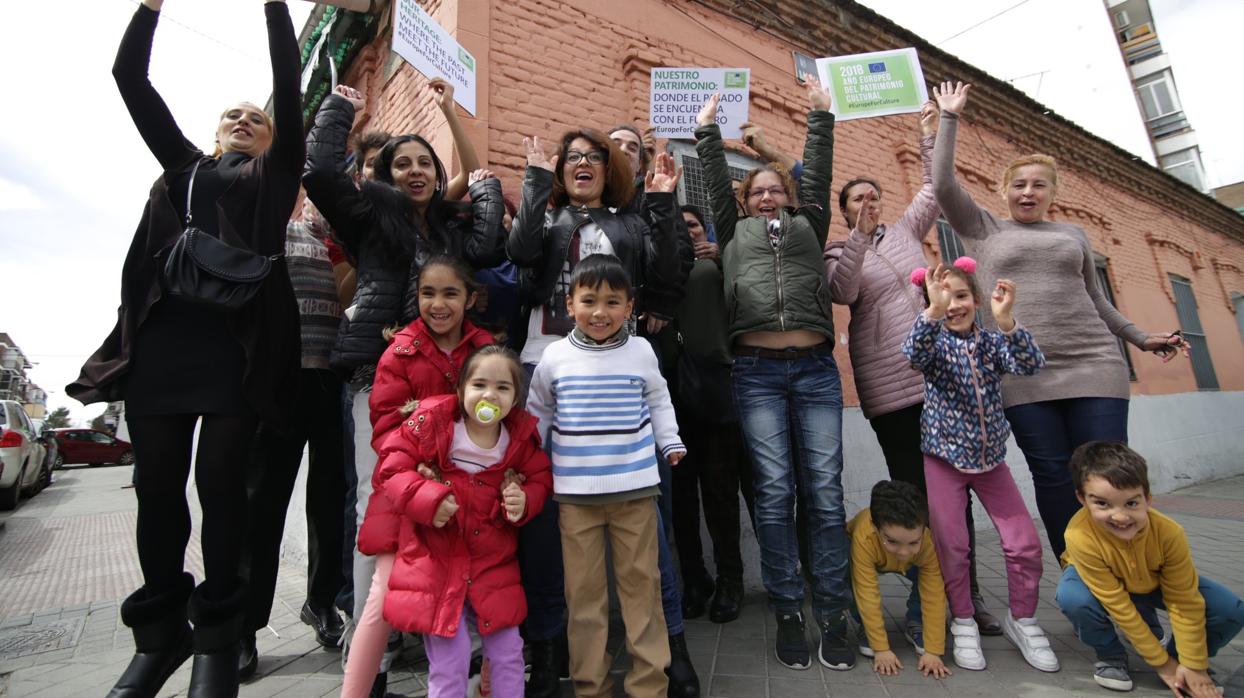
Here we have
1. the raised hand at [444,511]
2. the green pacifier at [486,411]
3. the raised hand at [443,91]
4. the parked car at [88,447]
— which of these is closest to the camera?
the raised hand at [444,511]

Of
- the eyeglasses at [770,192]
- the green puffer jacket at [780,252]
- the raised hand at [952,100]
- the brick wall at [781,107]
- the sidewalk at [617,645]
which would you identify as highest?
the brick wall at [781,107]

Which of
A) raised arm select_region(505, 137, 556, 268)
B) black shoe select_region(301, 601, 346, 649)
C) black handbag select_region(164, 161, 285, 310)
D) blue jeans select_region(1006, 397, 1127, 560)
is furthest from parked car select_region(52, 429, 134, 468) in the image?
blue jeans select_region(1006, 397, 1127, 560)

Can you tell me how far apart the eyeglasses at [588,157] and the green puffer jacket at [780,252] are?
1.71 ft

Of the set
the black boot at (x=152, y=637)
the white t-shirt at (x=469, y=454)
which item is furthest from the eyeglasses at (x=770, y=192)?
the black boot at (x=152, y=637)

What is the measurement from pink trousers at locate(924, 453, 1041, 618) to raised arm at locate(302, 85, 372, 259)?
A: 2.65m

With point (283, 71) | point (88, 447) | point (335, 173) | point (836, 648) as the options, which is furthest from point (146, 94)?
point (88, 447)

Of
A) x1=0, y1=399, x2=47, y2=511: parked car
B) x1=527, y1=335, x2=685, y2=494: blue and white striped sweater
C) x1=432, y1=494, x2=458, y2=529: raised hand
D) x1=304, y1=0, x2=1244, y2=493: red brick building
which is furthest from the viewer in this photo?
x1=0, y1=399, x2=47, y2=511: parked car

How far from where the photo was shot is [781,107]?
5.62 m

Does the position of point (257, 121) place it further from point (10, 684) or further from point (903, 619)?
point (903, 619)

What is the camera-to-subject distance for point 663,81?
12.7ft

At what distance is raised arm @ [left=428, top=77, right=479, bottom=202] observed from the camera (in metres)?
2.93

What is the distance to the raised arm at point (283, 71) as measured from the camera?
1.94 metres

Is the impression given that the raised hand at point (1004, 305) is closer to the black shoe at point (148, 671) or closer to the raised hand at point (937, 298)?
the raised hand at point (937, 298)

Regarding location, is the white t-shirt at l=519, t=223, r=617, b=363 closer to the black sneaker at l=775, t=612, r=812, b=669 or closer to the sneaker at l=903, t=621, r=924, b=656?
the black sneaker at l=775, t=612, r=812, b=669
